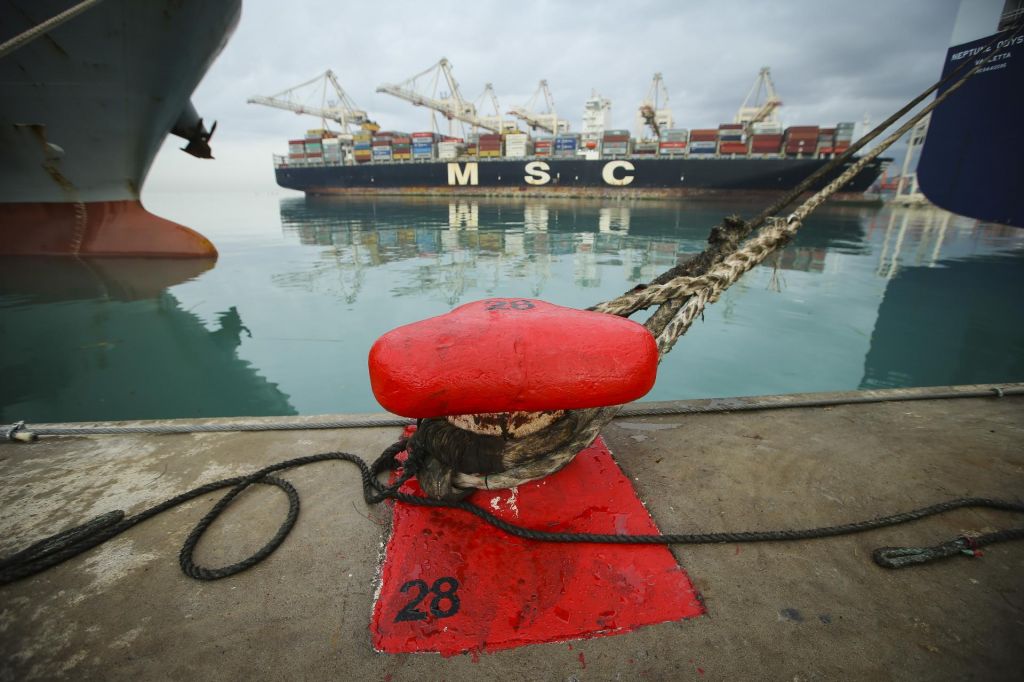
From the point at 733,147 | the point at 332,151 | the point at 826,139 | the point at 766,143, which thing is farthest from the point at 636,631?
the point at 332,151

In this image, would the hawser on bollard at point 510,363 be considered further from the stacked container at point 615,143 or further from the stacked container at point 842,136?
the stacked container at point 842,136

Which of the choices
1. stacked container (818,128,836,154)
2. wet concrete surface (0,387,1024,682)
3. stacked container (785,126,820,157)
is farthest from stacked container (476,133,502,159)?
wet concrete surface (0,387,1024,682)

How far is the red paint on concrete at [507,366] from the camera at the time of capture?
1.21m

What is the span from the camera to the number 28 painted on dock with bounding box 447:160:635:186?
32625mm

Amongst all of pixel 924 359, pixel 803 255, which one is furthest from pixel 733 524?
pixel 803 255

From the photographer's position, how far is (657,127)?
41812 millimetres

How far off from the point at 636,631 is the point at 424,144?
1795 inches

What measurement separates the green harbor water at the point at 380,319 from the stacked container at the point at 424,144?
3334 centimetres

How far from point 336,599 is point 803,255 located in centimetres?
1240

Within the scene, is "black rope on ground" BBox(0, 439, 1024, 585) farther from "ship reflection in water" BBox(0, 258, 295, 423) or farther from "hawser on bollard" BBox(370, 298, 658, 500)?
"ship reflection in water" BBox(0, 258, 295, 423)

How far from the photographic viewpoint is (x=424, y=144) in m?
41.1

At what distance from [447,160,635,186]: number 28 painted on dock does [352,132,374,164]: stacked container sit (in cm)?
1224

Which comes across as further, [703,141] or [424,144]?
[424,144]

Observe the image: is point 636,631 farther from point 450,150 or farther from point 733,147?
point 450,150
